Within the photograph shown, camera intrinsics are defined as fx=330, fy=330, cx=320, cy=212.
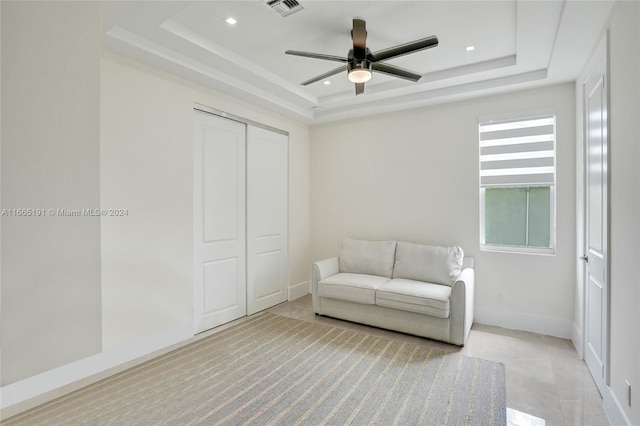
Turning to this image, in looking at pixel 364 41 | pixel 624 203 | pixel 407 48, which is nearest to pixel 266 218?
pixel 364 41

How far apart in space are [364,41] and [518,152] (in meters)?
2.31

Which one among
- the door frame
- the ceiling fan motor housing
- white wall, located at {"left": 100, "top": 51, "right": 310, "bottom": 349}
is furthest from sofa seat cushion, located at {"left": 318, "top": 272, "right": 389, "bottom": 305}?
the ceiling fan motor housing

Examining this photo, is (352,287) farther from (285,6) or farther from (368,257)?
(285,6)

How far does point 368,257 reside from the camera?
4.18 metres

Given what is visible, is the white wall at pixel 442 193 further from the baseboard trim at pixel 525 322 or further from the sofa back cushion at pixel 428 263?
the sofa back cushion at pixel 428 263

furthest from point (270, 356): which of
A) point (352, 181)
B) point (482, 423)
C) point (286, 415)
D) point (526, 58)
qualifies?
point (526, 58)

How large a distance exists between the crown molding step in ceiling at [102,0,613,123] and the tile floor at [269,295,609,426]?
2567mm

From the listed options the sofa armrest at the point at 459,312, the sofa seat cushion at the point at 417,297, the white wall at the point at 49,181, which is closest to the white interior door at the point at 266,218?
the sofa seat cushion at the point at 417,297

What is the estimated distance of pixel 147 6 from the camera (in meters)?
2.23

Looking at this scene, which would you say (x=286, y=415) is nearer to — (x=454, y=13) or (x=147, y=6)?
(x=147, y=6)

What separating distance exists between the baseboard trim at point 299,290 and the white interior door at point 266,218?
0.11 metres

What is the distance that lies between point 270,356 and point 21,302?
285cm

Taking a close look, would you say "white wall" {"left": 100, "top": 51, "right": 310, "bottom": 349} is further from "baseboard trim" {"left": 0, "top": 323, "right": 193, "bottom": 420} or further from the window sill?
the window sill

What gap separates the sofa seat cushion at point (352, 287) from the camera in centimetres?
360
